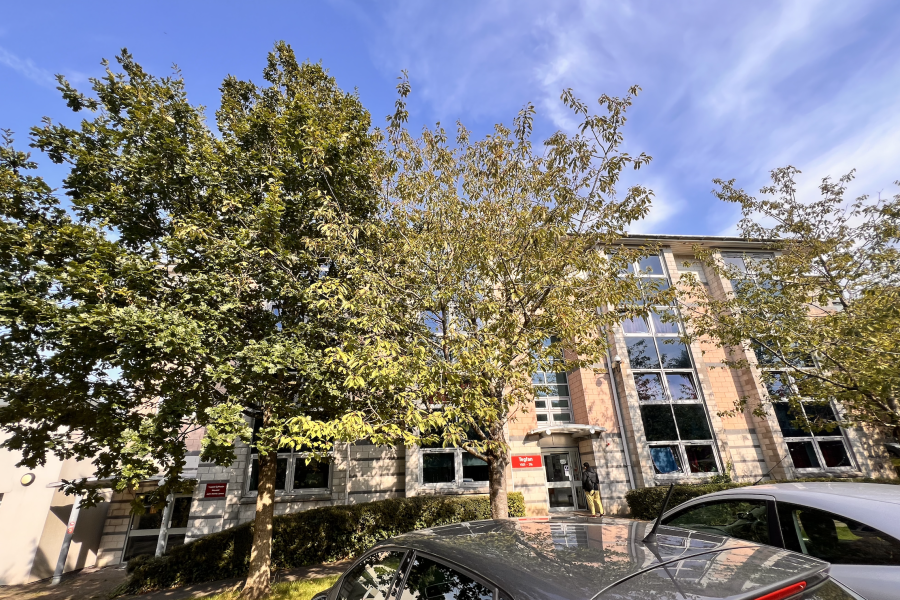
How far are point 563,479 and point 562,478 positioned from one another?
47 mm

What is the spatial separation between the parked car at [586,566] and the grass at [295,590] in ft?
18.6

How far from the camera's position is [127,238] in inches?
293

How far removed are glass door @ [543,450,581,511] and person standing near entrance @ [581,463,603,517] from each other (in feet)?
2.78

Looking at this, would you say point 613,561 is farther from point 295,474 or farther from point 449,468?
point 295,474

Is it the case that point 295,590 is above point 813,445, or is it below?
below

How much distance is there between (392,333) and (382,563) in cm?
444

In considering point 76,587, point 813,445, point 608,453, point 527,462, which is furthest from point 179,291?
point 813,445

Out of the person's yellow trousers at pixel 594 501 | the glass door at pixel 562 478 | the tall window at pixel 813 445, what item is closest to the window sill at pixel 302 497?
the glass door at pixel 562 478

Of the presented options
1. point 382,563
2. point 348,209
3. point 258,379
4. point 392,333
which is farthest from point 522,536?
point 348,209

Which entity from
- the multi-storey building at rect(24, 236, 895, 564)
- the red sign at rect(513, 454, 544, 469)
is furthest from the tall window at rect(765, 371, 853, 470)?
the red sign at rect(513, 454, 544, 469)

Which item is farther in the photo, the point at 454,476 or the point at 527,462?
the point at 527,462

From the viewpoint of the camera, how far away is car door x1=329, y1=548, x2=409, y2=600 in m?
2.69

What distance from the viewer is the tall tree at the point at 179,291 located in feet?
19.6

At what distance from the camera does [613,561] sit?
1.86 meters
